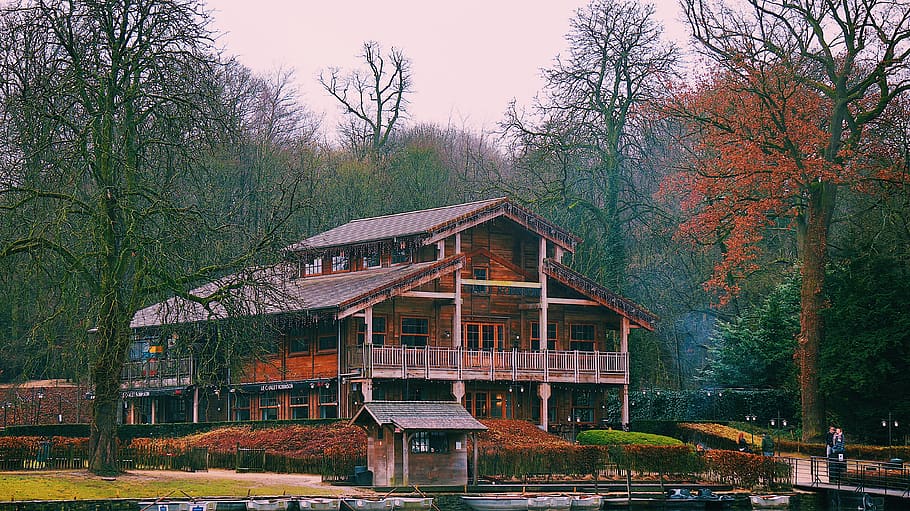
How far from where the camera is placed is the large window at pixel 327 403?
5231 cm

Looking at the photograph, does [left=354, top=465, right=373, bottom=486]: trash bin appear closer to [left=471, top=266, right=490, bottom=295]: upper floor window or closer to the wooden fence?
the wooden fence

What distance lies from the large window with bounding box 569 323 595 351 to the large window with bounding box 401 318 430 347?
A: 752 cm

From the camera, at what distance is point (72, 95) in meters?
37.5

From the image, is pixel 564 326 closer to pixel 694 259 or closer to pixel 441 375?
pixel 441 375

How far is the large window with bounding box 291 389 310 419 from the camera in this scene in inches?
2115

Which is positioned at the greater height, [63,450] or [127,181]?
[127,181]

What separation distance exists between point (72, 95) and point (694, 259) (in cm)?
4407

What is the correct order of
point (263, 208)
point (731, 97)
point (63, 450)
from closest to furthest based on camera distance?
point (63, 450) → point (731, 97) → point (263, 208)

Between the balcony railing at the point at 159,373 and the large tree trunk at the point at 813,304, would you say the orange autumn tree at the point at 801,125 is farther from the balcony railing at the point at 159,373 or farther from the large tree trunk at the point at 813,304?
the balcony railing at the point at 159,373

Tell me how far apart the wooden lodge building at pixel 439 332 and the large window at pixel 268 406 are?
0.20 ft

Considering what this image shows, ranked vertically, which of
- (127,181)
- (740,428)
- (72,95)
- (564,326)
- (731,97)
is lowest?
(740,428)

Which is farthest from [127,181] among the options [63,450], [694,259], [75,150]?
[694,259]

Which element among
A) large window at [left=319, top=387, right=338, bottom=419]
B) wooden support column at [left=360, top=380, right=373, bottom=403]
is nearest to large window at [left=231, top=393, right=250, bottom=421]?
large window at [left=319, top=387, right=338, bottom=419]

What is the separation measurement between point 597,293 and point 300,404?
13909 mm
